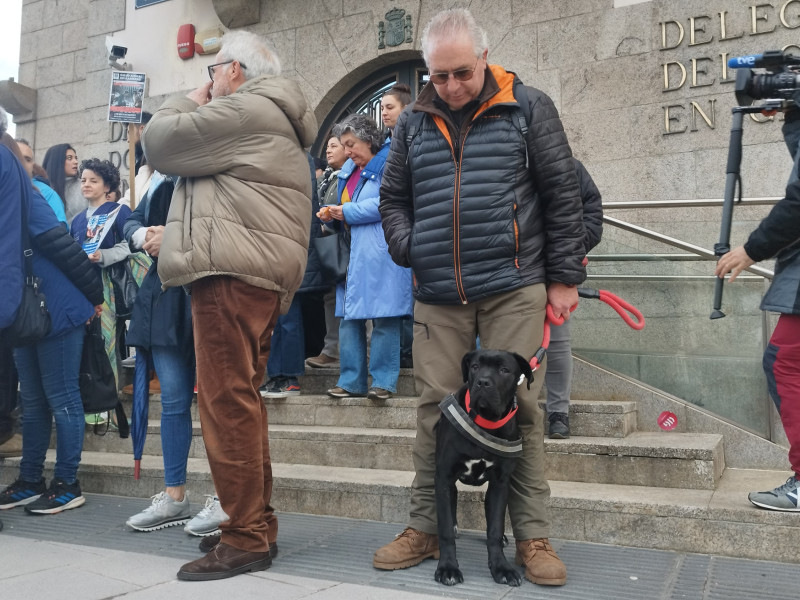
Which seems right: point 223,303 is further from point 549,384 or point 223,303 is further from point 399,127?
point 549,384

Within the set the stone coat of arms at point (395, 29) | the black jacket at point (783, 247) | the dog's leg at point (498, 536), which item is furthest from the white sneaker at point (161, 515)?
the stone coat of arms at point (395, 29)

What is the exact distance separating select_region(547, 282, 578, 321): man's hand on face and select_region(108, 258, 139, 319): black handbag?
143 inches

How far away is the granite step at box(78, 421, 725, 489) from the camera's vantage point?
4.14 m

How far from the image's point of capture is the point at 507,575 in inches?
126

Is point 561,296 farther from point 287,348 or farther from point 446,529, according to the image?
point 287,348

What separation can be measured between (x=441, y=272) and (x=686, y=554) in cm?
171

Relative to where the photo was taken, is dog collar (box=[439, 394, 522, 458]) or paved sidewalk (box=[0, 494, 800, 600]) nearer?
paved sidewalk (box=[0, 494, 800, 600])

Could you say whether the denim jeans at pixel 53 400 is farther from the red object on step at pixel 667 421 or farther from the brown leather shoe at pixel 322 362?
the red object on step at pixel 667 421

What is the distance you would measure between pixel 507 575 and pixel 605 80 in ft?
18.1

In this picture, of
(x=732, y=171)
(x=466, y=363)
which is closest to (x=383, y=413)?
(x=466, y=363)

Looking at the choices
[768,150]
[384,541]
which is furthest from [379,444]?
[768,150]

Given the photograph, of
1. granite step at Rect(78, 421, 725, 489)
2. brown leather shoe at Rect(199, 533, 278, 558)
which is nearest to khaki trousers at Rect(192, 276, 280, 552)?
brown leather shoe at Rect(199, 533, 278, 558)

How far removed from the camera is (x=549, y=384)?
4.76 metres

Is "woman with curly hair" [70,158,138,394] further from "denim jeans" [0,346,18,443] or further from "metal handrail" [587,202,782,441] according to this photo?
"metal handrail" [587,202,782,441]
